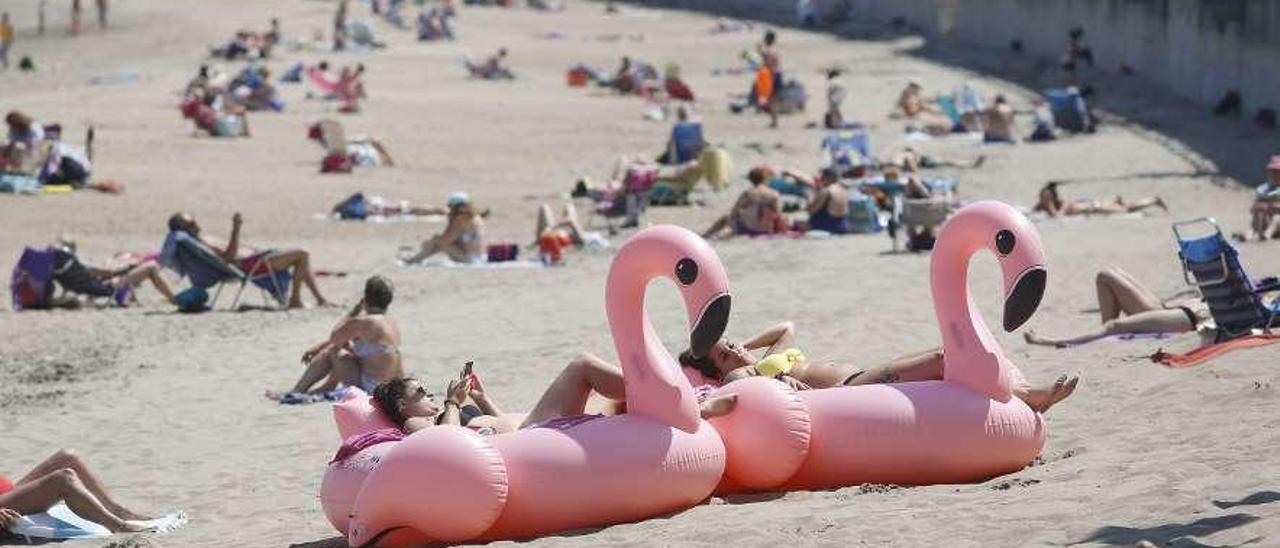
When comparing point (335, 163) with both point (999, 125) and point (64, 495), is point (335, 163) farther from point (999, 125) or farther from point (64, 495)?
point (64, 495)

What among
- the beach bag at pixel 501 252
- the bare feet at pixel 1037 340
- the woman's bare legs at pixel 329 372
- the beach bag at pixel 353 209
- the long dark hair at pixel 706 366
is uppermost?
the long dark hair at pixel 706 366

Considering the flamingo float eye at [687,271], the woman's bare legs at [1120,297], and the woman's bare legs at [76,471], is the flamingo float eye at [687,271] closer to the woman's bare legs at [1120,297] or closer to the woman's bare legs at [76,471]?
the woman's bare legs at [76,471]

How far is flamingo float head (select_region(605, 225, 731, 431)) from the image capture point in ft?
→ 29.7

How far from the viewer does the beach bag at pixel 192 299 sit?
17188 mm

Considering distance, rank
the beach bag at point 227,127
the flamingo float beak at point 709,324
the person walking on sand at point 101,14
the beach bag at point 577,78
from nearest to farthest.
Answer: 1. the flamingo float beak at point 709,324
2. the beach bag at point 227,127
3. the beach bag at point 577,78
4. the person walking on sand at point 101,14

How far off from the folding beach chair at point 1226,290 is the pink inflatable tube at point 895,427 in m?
2.54

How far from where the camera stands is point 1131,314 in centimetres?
1321

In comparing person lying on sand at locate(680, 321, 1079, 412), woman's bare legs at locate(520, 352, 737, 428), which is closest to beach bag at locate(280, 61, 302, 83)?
person lying on sand at locate(680, 321, 1079, 412)

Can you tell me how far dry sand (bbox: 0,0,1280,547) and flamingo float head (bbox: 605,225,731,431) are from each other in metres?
0.44

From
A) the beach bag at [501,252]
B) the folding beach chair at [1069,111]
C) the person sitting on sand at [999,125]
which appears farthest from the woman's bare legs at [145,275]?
the folding beach chair at [1069,111]

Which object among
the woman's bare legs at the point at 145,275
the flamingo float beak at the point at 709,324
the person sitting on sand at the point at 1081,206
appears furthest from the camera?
the person sitting on sand at the point at 1081,206

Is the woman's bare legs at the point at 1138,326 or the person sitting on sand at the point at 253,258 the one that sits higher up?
the woman's bare legs at the point at 1138,326

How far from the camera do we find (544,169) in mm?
27328

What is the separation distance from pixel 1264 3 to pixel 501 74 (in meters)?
16.0
